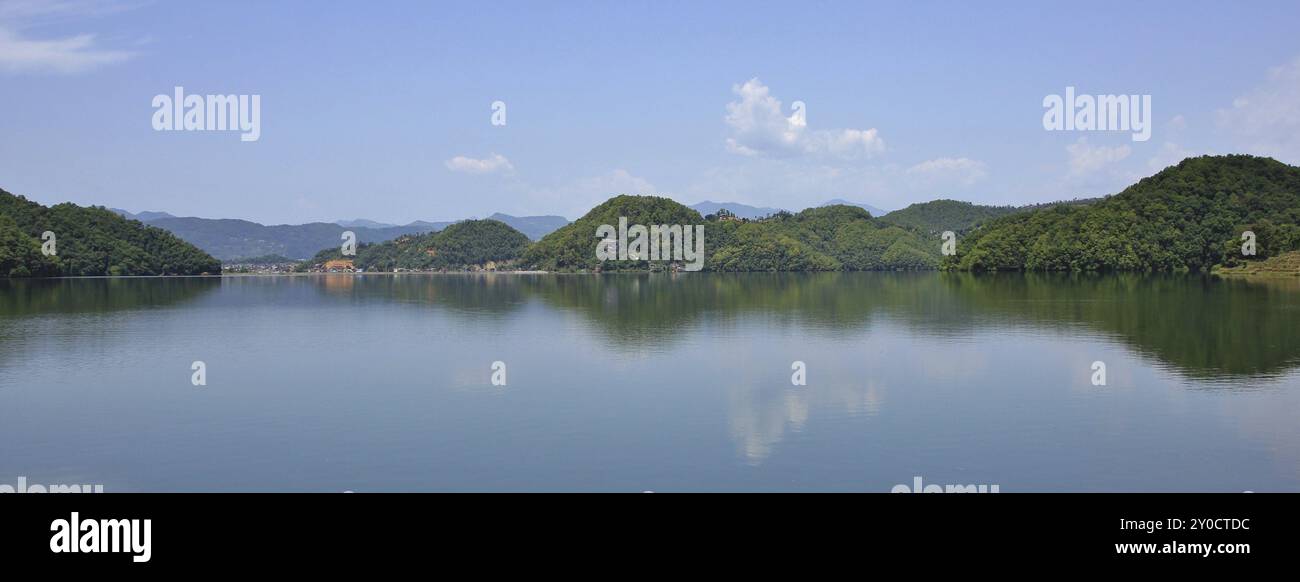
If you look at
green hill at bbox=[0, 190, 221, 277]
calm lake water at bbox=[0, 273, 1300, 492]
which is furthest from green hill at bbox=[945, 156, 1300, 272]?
green hill at bbox=[0, 190, 221, 277]

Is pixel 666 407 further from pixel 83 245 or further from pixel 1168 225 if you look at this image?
pixel 83 245

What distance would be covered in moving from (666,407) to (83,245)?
15348 cm

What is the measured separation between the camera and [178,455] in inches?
672

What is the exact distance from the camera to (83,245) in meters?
149

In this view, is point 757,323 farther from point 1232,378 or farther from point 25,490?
point 25,490

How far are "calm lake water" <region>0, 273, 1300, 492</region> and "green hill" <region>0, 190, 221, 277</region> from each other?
10065 centimetres

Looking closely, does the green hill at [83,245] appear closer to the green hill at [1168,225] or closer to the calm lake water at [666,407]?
the calm lake water at [666,407]

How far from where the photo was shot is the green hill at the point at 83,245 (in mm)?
127125

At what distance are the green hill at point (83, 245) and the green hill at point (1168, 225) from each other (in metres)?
126

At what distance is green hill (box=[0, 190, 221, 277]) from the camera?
5005 inches

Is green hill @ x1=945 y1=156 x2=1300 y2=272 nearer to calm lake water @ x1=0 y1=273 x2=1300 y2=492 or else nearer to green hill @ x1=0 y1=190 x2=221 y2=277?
calm lake water @ x1=0 y1=273 x2=1300 y2=492

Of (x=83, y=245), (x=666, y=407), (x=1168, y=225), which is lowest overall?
(x=666, y=407)

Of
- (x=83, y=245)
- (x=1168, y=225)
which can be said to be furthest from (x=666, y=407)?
(x=83, y=245)

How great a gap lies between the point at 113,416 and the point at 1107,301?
5236 cm
